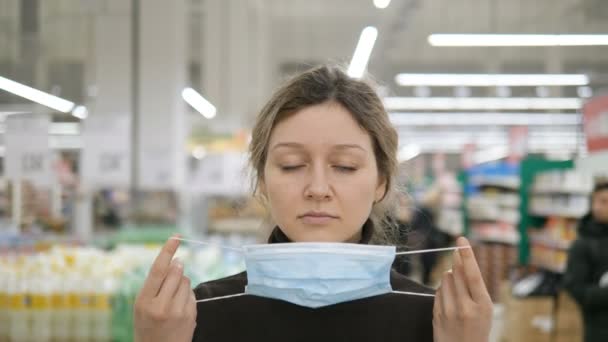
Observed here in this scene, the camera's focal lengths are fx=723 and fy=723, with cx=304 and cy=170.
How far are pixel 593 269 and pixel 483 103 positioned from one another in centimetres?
1392

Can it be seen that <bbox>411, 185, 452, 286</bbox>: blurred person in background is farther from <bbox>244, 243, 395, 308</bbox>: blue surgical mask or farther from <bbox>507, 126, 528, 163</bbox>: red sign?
<bbox>244, 243, 395, 308</bbox>: blue surgical mask

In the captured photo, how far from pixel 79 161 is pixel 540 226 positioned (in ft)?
19.6

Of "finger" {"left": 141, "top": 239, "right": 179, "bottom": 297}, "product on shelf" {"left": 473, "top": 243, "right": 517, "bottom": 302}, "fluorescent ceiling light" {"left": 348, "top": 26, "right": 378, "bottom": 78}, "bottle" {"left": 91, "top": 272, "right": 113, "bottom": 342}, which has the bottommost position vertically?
"product on shelf" {"left": 473, "top": 243, "right": 517, "bottom": 302}

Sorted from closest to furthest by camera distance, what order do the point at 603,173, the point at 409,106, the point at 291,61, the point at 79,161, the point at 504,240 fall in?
the point at 603,173, the point at 79,161, the point at 504,240, the point at 409,106, the point at 291,61

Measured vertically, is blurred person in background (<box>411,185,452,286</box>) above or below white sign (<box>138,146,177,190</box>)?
below

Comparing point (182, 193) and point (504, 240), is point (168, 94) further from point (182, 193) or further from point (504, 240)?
point (504, 240)

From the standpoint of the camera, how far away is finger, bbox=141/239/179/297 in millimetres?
1456

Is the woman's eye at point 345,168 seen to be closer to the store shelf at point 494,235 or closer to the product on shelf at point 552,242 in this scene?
the product on shelf at point 552,242

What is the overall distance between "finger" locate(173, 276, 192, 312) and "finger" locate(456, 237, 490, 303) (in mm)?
570

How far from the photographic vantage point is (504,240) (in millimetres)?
13969

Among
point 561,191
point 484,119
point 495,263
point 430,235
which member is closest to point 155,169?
point 430,235

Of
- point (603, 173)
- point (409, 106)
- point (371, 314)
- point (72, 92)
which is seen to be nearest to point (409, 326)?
point (371, 314)

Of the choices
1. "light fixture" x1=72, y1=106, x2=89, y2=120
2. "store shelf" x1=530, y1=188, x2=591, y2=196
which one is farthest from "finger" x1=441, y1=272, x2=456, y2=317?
"store shelf" x1=530, y1=188, x2=591, y2=196

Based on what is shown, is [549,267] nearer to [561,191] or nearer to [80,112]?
[561,191]
